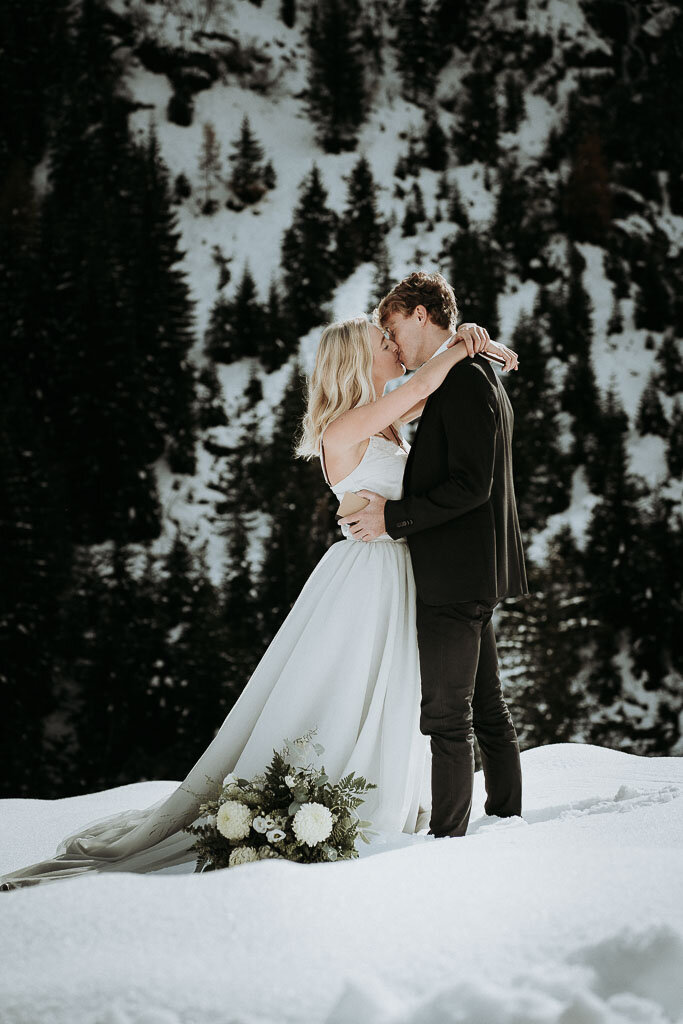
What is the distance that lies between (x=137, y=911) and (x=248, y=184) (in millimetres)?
19885

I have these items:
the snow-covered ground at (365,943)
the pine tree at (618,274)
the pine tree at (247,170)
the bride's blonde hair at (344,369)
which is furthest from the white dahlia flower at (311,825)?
the pine tree at (618,274)

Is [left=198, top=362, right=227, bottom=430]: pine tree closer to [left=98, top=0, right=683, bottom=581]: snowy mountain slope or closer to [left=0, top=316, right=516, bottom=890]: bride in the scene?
[left=98, top=0, right=683, bottom=581]: snowy mountain slope

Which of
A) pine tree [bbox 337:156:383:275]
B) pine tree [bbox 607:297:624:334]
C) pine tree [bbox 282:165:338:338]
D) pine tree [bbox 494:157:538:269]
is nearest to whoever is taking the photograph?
pine tree [bbox 282:165:338:338]

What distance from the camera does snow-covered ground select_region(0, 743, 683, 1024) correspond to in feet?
4.03

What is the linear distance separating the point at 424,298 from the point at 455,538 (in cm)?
79

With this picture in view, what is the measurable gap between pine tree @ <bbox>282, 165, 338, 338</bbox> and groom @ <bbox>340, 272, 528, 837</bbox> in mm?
16358

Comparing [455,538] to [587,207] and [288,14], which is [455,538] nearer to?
[587,207]

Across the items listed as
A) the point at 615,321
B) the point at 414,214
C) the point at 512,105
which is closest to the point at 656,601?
the point at 615,321

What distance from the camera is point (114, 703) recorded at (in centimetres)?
1454

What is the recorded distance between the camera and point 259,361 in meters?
18.3

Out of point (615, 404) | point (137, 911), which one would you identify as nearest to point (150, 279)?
point (615, 404)

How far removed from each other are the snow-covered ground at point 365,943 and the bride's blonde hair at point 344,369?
1.43m

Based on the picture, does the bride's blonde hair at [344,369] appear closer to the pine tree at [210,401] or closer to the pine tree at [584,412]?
the pine tree at [210,401]

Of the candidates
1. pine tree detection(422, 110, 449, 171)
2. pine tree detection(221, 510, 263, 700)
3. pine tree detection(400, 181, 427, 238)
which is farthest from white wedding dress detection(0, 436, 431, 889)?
pine tree detection(422, 110, 449, 171)
